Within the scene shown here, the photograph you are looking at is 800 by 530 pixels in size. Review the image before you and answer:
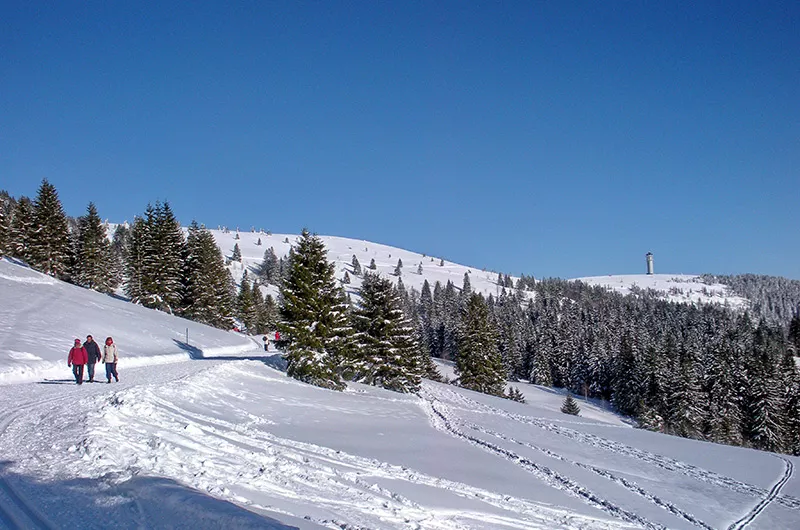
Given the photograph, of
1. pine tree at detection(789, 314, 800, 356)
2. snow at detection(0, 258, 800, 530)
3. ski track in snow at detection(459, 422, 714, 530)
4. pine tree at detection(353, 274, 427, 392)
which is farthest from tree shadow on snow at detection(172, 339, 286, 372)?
pine tree at detection(789, 314, 800, 356)

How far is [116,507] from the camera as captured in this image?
259 inches

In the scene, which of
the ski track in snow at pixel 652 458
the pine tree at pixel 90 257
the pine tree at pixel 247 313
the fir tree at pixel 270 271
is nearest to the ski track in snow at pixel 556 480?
the ski track in snow at pixel 652 458

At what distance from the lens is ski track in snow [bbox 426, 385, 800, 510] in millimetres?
17859

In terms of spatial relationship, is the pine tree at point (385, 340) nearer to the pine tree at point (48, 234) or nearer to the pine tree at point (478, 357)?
the pine tree at point (478, 357)

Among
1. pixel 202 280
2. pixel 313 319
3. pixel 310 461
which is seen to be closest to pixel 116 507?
pixel 310 461

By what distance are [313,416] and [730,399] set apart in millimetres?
60095

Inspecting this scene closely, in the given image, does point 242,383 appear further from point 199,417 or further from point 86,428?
point 86,428

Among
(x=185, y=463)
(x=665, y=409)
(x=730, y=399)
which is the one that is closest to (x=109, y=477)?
(x=185, y=463)

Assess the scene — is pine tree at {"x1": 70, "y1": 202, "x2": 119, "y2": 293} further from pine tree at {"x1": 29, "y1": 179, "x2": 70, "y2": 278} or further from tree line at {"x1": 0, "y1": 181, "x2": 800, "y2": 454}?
pine tree at {"x1": 29, "y1": 179, "x2": 70, "y2": 278}

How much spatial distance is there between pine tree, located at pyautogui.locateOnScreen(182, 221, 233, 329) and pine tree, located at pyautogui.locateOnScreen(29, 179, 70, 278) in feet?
40.9

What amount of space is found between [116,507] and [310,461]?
551 centimetres

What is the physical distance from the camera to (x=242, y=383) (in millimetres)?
21375

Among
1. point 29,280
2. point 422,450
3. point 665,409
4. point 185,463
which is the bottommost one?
point 665,409

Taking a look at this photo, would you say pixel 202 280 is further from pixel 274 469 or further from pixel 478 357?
pixel 274 469
